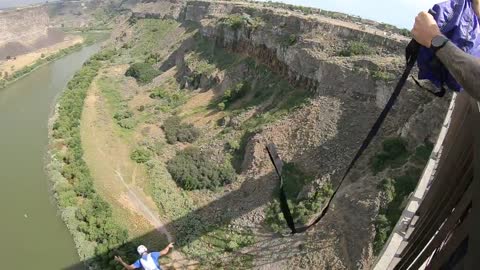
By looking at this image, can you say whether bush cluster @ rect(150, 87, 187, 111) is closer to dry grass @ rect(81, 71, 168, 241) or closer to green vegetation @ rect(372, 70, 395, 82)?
dry grass @ rect(81, 71, 168, 241)

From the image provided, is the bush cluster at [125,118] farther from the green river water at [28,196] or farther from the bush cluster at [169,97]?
the green river water at [28,196]

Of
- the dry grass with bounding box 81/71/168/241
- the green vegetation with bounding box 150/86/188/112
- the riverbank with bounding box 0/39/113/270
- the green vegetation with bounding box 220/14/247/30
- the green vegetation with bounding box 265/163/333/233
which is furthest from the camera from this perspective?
the green vegetation with bounding box 220/14/247/30

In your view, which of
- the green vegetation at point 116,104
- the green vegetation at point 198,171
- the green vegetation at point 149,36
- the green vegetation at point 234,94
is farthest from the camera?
the green vegetation at point 149,36

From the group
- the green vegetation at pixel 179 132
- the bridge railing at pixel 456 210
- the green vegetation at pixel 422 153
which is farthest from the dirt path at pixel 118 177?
the bridge railing at pixel 456 210

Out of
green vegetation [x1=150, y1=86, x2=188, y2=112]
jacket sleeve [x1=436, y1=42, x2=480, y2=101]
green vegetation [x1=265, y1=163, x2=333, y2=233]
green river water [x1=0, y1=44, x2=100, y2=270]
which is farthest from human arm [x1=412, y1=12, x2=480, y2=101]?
green vegetation [x1=150, y1=86, x2=188, y2=112]

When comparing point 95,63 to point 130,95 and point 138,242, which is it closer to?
point 130,95

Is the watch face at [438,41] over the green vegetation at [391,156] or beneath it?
over

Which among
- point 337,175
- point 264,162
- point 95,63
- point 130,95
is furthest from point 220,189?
point 95,63
